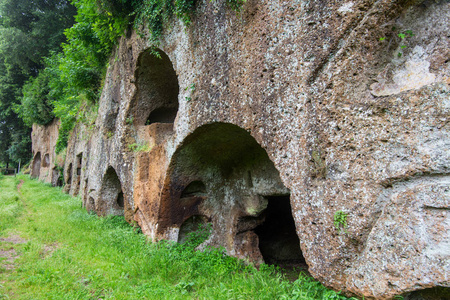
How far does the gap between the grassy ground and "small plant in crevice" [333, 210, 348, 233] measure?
0.61 meters

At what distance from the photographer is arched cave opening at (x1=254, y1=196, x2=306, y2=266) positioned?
21.1ft

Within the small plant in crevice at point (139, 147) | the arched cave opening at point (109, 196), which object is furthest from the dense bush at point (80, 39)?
the arched cave opening at point (109, 196)

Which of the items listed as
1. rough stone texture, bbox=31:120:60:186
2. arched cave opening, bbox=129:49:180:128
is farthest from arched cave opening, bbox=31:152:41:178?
arched cave opening, bbox=129:49:180:128

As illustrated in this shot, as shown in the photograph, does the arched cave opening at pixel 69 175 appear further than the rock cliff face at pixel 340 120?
Yes

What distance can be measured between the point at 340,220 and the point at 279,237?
4185 millimetres

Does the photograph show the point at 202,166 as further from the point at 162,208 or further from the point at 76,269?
the point at 76,269

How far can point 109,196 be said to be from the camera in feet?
28.2

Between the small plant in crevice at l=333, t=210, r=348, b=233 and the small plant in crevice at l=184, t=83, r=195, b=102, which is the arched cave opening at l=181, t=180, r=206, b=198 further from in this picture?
the small plant in crevice at l=333, t=210, r=348, b=233

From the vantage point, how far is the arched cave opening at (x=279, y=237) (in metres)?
6.43

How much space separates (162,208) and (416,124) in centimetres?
442

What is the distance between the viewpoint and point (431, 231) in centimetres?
221

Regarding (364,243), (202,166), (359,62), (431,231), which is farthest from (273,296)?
(202,166)

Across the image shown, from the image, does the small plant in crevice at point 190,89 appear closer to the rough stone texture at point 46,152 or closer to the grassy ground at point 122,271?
the grassy ground at point 122,271

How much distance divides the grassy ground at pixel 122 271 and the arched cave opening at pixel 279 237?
1525 mm
